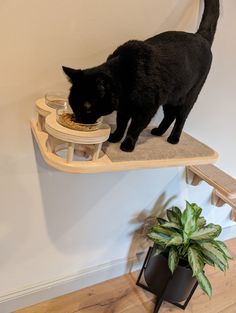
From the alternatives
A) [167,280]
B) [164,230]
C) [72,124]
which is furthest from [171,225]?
[72,124]

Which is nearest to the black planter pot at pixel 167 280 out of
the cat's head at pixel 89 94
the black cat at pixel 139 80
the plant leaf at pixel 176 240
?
the plant leaf at pixel 176 240

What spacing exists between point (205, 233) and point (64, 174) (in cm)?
65

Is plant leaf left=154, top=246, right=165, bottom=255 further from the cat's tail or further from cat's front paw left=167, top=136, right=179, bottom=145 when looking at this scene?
the cat's tail

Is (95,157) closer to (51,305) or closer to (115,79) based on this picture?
(115,79)

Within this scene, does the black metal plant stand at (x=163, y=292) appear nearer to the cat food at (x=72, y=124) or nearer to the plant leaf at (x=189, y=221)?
the plant leaf at (x=189, y=221)

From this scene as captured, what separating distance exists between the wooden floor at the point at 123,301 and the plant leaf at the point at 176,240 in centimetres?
38

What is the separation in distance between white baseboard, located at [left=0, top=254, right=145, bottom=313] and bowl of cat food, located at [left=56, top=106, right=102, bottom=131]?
2.65ft

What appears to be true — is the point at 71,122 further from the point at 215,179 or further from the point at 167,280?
the point at 167,280

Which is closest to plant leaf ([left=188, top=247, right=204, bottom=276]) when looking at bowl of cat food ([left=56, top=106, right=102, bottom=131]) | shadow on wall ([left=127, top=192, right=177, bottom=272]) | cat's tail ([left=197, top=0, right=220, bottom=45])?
shadow on wall ([left=127, top=192, right=177, bottom=272])

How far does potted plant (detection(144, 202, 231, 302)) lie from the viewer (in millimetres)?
1093

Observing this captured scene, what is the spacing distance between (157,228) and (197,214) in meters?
0.19

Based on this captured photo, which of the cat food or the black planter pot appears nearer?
the cat food

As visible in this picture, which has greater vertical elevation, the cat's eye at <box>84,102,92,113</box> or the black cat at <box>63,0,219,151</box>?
the black cat at <box>63,0,219,151</box>

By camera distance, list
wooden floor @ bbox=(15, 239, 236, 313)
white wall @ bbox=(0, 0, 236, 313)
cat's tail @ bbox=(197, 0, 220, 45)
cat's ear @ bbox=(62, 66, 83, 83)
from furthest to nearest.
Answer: wooden floor @ bbox=(15, 239, 236, 313) → cat's tail @ bbox=(197, 0, 220, 45) → white wall @ bbox=(0, 0, 236, 313) → cat's ear @ bbox=(62, 66, 83, 83)
